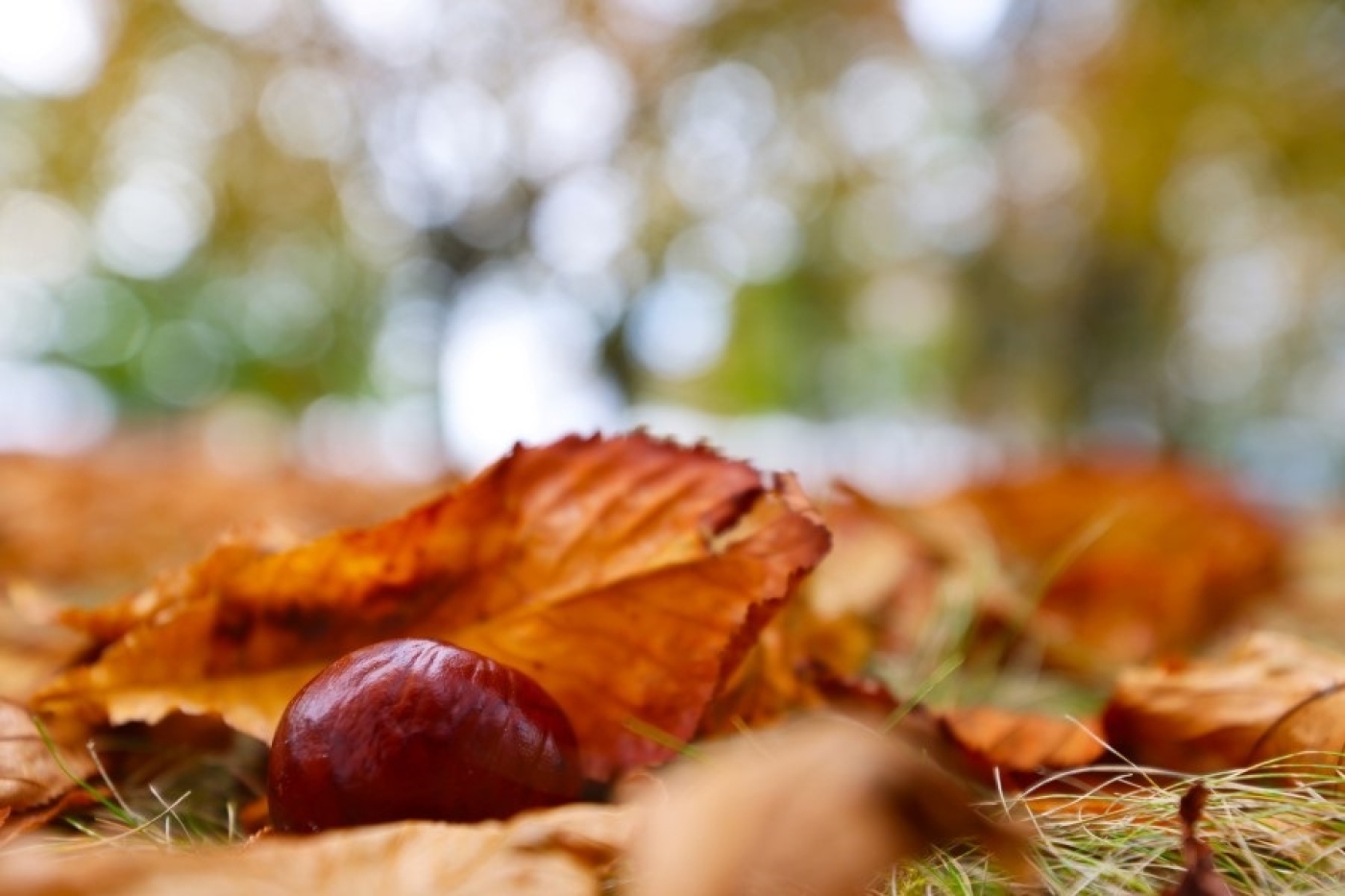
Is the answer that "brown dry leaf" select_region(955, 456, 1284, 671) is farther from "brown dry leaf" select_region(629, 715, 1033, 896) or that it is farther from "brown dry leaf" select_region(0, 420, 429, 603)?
"brown dry leaf" select_region(0, 420, 429, 603)

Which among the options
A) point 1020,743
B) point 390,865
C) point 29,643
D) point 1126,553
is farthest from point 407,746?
point 1126,553

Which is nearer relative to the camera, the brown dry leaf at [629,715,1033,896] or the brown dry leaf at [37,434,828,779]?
the brown dry leaf at [629,715,1033,896]

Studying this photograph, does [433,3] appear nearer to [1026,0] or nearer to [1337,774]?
[1026,0]

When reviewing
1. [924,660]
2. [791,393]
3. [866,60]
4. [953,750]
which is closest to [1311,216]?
[866,60]

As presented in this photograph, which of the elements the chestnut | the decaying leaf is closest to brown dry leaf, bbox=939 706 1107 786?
the decaying leaf

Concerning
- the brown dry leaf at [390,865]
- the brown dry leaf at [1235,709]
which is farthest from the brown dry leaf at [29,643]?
the brown dry leaf at [1235,709]

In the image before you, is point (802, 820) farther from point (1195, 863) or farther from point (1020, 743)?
point (1020, 743)

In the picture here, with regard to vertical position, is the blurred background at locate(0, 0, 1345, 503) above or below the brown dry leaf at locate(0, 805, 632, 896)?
above
